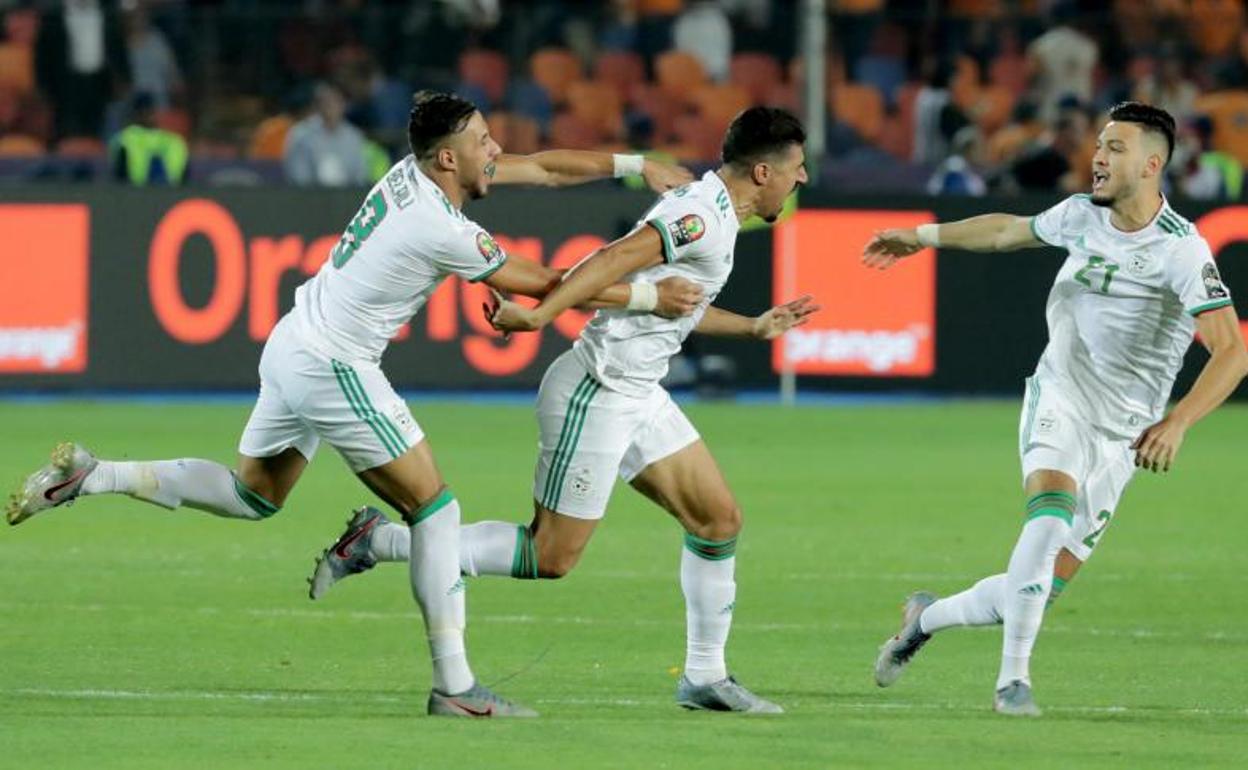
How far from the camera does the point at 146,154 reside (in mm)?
21000

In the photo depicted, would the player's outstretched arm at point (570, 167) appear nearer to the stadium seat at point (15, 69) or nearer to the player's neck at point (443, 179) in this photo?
the player's neck at point (443, 179)

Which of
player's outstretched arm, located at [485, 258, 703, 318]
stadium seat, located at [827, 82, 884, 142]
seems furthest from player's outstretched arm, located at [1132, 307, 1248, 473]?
stadium seat, located at [827, 82, 884, 142]

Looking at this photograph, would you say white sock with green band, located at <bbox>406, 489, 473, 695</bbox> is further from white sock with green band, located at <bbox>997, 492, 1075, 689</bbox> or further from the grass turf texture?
white sock with green band, located at <bbox>997, 492, 1075, 689</bbox>

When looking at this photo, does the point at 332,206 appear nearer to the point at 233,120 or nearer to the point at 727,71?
the point at 233,120

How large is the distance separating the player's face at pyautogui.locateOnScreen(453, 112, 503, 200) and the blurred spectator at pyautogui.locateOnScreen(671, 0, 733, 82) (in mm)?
16437

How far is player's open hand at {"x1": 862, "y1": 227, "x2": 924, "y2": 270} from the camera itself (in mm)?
9219

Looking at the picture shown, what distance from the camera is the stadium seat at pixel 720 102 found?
24.1m

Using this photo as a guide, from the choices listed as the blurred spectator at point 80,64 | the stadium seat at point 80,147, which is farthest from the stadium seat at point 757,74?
the stadium seat at point 80,147

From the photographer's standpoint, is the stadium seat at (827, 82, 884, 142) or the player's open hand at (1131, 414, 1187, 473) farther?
the stadium seat at (827, 82, 884, 142)

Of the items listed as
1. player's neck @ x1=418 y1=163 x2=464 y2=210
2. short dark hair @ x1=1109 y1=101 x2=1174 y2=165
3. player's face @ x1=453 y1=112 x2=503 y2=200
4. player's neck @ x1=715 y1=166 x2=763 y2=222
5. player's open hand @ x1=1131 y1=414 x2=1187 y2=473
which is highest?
short dark hair @ x1=1109 y1=101 x2=1174 y2=165

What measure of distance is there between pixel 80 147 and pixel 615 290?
15.2 m

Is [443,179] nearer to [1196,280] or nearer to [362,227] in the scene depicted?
[362,227]

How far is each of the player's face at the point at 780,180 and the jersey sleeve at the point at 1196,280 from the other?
1.26 metres

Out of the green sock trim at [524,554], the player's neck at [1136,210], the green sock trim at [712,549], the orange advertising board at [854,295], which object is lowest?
the orange advertising board at [854,295]
